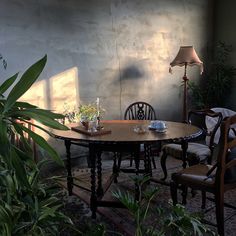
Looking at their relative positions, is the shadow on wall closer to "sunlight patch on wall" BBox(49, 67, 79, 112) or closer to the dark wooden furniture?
the dark wooden furniture

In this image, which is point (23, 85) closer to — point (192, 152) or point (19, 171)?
point (19, 171)

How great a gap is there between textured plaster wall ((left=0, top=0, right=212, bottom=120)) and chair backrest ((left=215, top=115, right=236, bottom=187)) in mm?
2469

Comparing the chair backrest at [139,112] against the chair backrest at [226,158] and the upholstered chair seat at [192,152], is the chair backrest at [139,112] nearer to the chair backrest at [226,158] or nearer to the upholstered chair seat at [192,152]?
the upholstered chair seat at [192,152]

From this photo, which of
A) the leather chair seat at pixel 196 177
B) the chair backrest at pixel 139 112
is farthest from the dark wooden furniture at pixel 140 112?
the leather chair seat at pixel 196 177

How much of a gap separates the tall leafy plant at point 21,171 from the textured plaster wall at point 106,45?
2554 mm

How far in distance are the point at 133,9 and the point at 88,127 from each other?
2516mm

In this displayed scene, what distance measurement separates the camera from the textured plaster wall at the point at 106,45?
371cm


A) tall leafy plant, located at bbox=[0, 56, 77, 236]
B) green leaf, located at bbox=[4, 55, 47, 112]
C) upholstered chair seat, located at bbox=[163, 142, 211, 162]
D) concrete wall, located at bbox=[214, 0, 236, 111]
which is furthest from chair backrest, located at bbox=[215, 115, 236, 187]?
concrete wall, located at bbox=[214, 0, 236, 111]

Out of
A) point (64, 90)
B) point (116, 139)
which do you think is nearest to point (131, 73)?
point (64, 90)

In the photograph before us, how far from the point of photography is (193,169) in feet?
8.33

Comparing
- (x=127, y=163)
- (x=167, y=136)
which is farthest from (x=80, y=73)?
(x=167, y=136)

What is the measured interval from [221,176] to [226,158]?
16 cm

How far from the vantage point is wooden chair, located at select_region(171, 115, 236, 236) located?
214 centimetres

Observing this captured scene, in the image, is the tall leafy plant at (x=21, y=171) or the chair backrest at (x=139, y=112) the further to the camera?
the chair backrest at (x=139, y=112)
